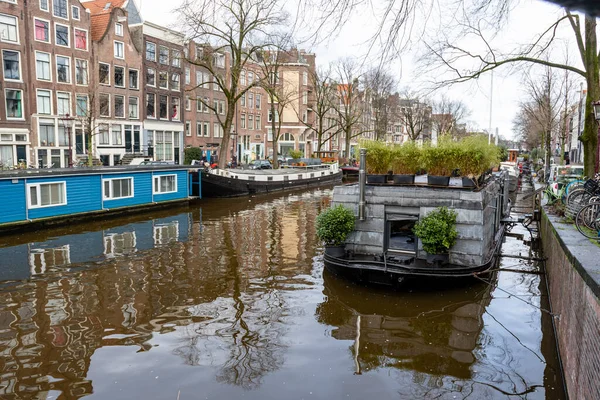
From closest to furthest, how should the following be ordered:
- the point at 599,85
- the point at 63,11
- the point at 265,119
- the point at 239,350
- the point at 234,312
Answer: the point at 239,350 → the point at 234,312 → the point at 599,85 → the point at 63,11 → the point at 265,119

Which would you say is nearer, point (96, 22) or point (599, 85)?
point (599, 85)

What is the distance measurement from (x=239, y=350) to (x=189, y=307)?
2.15 metres

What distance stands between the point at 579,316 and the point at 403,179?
525cm

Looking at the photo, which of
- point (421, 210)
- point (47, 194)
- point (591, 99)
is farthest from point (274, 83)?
point (421, 210)

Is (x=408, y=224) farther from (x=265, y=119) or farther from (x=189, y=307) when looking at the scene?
(x=265, y=119)

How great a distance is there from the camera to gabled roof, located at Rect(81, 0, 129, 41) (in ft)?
113

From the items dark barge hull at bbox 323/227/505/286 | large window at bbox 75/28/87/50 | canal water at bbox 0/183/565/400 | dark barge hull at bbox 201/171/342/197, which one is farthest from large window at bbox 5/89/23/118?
dark barge hull at bbox 323/227/505/286

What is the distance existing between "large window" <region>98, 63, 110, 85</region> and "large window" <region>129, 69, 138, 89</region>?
2.09 m

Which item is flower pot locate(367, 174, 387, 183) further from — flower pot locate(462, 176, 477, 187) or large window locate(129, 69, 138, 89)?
large window locate(129, 69, 138, 89)

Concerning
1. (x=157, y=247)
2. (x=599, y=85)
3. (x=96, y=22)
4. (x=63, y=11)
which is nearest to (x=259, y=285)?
(x=157, y=247)

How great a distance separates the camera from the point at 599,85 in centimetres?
1291

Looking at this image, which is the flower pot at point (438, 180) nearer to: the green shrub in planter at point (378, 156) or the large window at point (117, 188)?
the green shrub in planter at point (378, 156)

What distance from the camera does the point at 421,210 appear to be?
31.7 ft

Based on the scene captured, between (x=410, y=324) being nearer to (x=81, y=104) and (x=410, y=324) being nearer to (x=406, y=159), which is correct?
(x=406, y=159)
